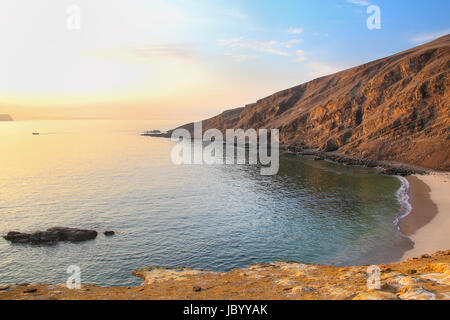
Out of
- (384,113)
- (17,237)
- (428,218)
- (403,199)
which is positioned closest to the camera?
(17,237)

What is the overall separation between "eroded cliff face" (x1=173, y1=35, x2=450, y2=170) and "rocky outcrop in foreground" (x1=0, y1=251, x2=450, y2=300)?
59.1 meters

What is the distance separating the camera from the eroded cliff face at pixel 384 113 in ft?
251

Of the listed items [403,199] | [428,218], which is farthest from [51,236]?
[403,199]

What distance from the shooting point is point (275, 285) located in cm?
1862

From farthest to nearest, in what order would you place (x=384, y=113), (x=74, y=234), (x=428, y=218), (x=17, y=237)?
(x=384, y=113), (x=428, y=218), (x=74, y=234), (x=17, y=237)

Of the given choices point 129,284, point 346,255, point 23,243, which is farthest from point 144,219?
point 346,255

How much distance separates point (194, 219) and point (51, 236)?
49.7ft

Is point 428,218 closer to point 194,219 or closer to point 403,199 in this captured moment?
point 403,199

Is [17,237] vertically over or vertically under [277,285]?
under

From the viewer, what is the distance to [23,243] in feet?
94.8

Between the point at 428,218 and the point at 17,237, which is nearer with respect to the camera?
the point at 17,237

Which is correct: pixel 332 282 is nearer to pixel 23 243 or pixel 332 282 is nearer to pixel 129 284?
pixel 129 284

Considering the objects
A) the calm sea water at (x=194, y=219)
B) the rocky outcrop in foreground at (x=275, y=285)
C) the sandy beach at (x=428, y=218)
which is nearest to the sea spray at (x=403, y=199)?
the sandy beach at (x=428, y=218)

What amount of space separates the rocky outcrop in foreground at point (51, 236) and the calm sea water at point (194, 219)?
87cm
